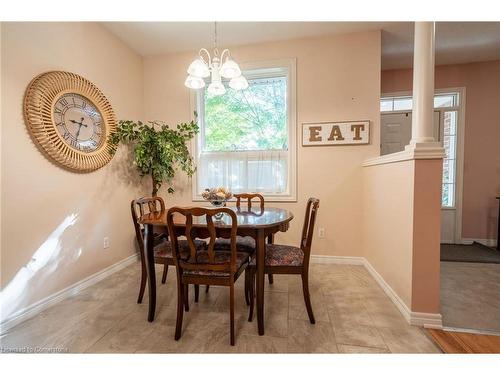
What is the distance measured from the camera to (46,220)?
192cm

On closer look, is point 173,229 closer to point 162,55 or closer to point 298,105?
point 298,105

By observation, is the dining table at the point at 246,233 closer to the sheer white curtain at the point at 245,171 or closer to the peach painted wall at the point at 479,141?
the sheer white curtain at the point at 245,171

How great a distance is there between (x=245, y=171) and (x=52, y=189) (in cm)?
196

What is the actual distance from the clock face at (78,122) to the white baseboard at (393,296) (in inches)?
109

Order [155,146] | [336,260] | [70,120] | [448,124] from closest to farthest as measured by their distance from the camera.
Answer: [70,120] < [155,146] < [336,260] < [448,124]

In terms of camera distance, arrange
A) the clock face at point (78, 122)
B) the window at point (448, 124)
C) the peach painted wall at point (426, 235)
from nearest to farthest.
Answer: the peach painted wall at point (426, 235)
the clock face at point (78, 122)
the window at point (448, 124)

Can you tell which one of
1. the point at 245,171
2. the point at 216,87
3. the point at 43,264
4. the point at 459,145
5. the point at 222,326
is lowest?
the point at 222,326

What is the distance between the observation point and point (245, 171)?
3.05m

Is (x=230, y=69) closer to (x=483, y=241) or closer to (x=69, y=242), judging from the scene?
(x=69, y=242)

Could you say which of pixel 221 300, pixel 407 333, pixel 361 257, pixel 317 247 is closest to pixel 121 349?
pixel 221 300

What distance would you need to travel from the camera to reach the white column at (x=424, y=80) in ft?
5.57

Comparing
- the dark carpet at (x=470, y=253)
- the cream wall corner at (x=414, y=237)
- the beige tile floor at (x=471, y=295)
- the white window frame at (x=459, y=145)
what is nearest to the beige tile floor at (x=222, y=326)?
the cream wall corner at (x=414, y=237)

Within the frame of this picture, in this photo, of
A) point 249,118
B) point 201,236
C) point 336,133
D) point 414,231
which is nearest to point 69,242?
point 201,236

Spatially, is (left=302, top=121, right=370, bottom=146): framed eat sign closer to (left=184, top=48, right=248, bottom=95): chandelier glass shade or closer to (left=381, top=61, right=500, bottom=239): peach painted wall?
(left=184, top=48, right=248, bottom=95): chandelier glass shade
